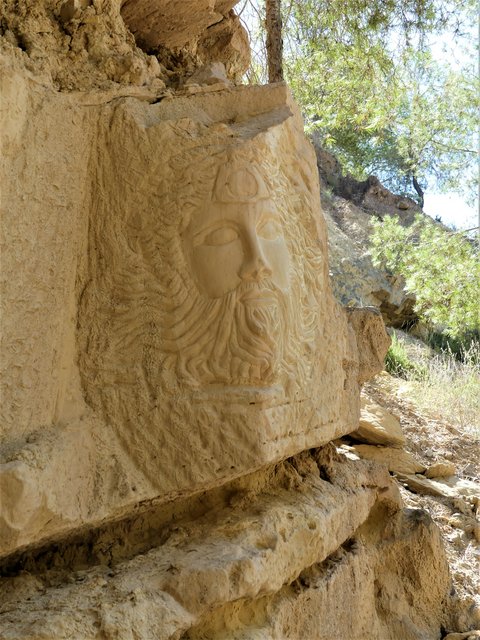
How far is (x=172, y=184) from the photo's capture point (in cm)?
228

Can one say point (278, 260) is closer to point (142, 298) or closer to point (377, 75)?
point (142, 298)

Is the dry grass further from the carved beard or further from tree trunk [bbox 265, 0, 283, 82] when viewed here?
the carved beard

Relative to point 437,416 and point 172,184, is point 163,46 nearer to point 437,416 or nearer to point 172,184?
point 172,184

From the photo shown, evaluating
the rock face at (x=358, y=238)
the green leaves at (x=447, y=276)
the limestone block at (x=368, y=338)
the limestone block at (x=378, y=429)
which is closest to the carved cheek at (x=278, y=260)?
the limestone block at (x=368, y=338)

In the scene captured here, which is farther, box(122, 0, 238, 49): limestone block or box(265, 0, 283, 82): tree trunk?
box(265, 0, 283, 82): tree trunk

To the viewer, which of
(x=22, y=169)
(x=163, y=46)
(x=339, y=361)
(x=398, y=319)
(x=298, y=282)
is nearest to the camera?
(x=22, y=169)

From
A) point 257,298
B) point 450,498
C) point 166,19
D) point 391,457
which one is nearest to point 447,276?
point 391,457

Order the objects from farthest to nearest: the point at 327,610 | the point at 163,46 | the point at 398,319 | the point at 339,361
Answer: the point at 398,319
the point at 163,46
the point at 339,361
the point at 327,610

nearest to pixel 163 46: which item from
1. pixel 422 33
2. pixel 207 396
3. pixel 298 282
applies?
pixel 298 282

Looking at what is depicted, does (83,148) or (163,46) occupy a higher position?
(163,46)

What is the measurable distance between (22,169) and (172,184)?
A: 0.45 m

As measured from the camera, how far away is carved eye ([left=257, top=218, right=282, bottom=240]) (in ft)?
7.45

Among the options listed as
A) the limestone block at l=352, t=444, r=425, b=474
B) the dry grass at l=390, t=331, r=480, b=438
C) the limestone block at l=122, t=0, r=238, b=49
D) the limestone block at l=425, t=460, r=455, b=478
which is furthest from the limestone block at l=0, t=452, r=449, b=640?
the dry grass at l=390, t=331, r=480, b=438

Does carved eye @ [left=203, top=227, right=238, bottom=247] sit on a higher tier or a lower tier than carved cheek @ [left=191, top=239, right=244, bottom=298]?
higher
